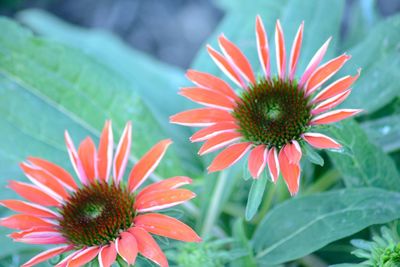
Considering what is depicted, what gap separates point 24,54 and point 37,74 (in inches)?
2.0

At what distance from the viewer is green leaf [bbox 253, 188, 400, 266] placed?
36.1 inches

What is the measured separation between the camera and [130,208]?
905mm

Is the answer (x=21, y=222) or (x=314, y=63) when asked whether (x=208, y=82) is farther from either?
(x=21, y=222)

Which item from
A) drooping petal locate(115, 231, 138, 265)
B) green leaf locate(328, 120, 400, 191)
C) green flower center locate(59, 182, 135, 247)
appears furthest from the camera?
green leaf locate(328, 120, 400, 191)

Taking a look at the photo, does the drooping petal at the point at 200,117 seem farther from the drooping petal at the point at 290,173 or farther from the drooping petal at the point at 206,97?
the drooping petal at the point at 290,173

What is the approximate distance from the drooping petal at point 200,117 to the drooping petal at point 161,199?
0.10 metres

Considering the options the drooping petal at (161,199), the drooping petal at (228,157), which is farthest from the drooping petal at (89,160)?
the drooping petal at (228,157)

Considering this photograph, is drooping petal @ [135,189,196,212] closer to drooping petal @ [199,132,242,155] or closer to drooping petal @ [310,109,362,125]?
drooping petal @ [199,132,242,155]

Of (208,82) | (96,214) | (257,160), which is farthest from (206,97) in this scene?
(96,214)

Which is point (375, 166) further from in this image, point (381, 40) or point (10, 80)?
point (10, 80)

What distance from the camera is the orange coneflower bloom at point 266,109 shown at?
83 centimetres

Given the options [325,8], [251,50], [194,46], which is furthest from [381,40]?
[194,46]

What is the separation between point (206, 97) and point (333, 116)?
0.61 ft

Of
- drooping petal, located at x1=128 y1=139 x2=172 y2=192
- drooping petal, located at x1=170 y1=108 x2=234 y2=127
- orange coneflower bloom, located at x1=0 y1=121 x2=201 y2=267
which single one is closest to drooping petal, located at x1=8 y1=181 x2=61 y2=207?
orange coneflower bloom, located at x1=0 y1=121 x2=201 y2=267
